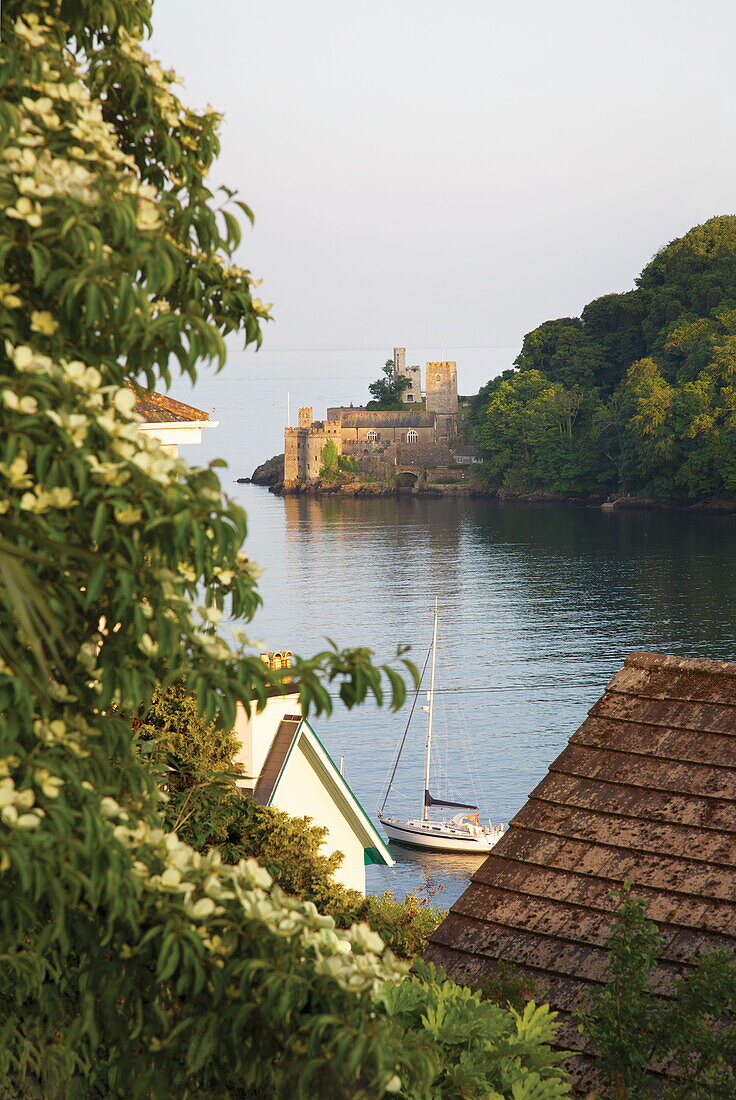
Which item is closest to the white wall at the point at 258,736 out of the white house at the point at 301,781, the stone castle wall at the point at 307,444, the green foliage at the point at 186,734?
the white house at the point at 301,781

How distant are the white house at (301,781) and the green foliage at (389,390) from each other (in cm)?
13546

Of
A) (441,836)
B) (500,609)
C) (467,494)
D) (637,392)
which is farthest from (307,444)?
(441,836)

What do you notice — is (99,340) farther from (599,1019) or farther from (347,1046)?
(599,1019)

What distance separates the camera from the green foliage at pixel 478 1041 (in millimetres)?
3873

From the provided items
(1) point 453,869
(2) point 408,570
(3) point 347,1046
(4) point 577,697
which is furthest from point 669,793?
(2) point 408,570

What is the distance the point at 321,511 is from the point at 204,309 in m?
114

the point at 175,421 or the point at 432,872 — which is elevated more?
the point at 175,421

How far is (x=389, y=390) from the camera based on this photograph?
151875 mm

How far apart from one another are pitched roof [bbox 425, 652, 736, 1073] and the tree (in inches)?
98.2

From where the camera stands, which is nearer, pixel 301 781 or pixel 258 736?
pixel 258 736

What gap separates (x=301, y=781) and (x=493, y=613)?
163 ft

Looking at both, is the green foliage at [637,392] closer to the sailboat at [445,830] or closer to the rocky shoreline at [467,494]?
the rocky shoreline at [467,494]

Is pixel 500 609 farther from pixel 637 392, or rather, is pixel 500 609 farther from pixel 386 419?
pixel 386 419

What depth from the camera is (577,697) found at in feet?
145
